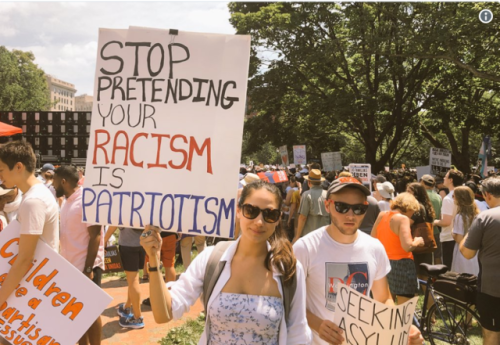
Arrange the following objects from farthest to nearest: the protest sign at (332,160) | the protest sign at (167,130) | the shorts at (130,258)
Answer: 1. the protest sign at (332,160)
2. the shorts at (130,258)
3. the protest sign at (167,130)

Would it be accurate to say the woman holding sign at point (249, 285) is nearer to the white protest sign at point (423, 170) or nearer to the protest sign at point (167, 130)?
the protest sign at point (167, 130)

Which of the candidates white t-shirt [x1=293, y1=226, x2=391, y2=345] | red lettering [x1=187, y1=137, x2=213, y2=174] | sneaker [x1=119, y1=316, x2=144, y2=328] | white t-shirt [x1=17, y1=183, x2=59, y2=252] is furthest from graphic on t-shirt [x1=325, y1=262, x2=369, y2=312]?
sneaker [x1=119, y1=316, x2=144, y2=328]

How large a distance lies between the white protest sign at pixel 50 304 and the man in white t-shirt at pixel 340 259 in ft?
4.03

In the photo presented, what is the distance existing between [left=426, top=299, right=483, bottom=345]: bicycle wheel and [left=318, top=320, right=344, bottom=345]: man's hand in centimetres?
294

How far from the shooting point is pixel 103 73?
8.70 ft

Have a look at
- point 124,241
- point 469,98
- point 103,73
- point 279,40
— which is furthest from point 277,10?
point 103,73

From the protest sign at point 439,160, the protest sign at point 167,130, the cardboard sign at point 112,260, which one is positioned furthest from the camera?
the protest sign at point 439,160

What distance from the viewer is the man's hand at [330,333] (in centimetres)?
236

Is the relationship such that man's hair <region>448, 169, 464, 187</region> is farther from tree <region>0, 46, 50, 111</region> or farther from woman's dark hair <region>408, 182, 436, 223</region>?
tree <region>0, 46, 50, 111</region>

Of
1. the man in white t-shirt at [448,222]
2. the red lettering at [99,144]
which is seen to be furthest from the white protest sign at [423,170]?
the red lettering at [99,144]

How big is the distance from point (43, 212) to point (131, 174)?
0.88 m

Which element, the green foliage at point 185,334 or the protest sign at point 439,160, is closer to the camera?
the green foliage at point 185,334

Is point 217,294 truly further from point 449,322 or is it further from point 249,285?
point 449,322

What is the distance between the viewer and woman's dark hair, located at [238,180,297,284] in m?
2.19
